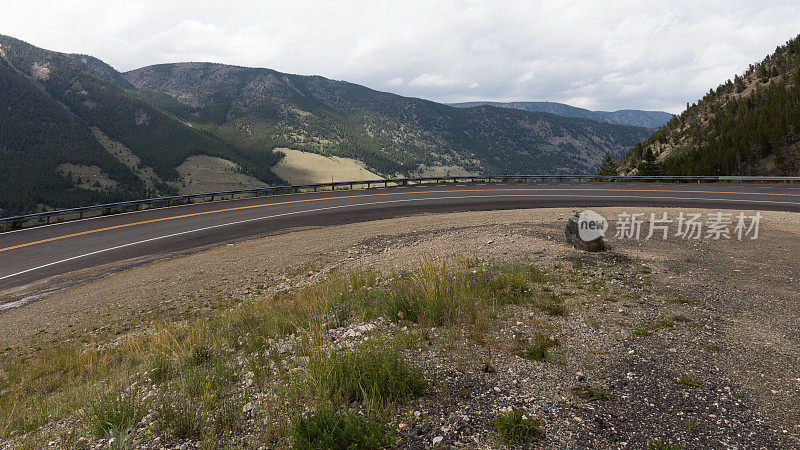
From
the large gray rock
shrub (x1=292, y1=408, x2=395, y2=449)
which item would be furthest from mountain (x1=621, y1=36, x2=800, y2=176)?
shrub (x1=292, y1=408, x2=395, y2=449)

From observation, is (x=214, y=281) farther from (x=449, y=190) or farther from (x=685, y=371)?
(x=449, y=190)

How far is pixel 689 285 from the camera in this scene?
8008 millimetres

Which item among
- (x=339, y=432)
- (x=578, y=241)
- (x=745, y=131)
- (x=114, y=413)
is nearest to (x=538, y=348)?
(x=339, y=432)

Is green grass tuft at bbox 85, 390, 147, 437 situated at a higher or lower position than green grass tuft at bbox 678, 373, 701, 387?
lower

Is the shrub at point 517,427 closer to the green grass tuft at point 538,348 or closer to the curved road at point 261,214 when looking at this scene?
the green grass tuft at point 538,348

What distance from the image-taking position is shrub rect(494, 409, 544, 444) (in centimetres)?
359

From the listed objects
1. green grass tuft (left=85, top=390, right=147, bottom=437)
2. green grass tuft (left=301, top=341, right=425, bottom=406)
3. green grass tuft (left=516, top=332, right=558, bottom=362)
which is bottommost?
green grass tuft (left=85, top=390, right=147, bottom=437)

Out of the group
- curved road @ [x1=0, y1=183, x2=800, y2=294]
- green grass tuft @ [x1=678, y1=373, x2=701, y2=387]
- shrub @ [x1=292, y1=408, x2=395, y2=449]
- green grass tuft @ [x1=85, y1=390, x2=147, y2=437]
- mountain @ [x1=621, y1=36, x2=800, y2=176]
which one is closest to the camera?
shrub @ [x1=292, y1=408, x2=395, y2=449]

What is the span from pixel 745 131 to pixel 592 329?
8838cm

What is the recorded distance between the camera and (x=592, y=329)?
19.5ft

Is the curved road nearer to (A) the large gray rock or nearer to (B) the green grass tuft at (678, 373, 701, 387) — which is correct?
(A) the large gray rock

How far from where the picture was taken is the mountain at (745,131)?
200 ft

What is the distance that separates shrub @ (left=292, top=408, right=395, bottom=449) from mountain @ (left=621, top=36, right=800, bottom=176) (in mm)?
72671

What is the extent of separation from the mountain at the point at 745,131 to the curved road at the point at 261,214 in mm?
44520
